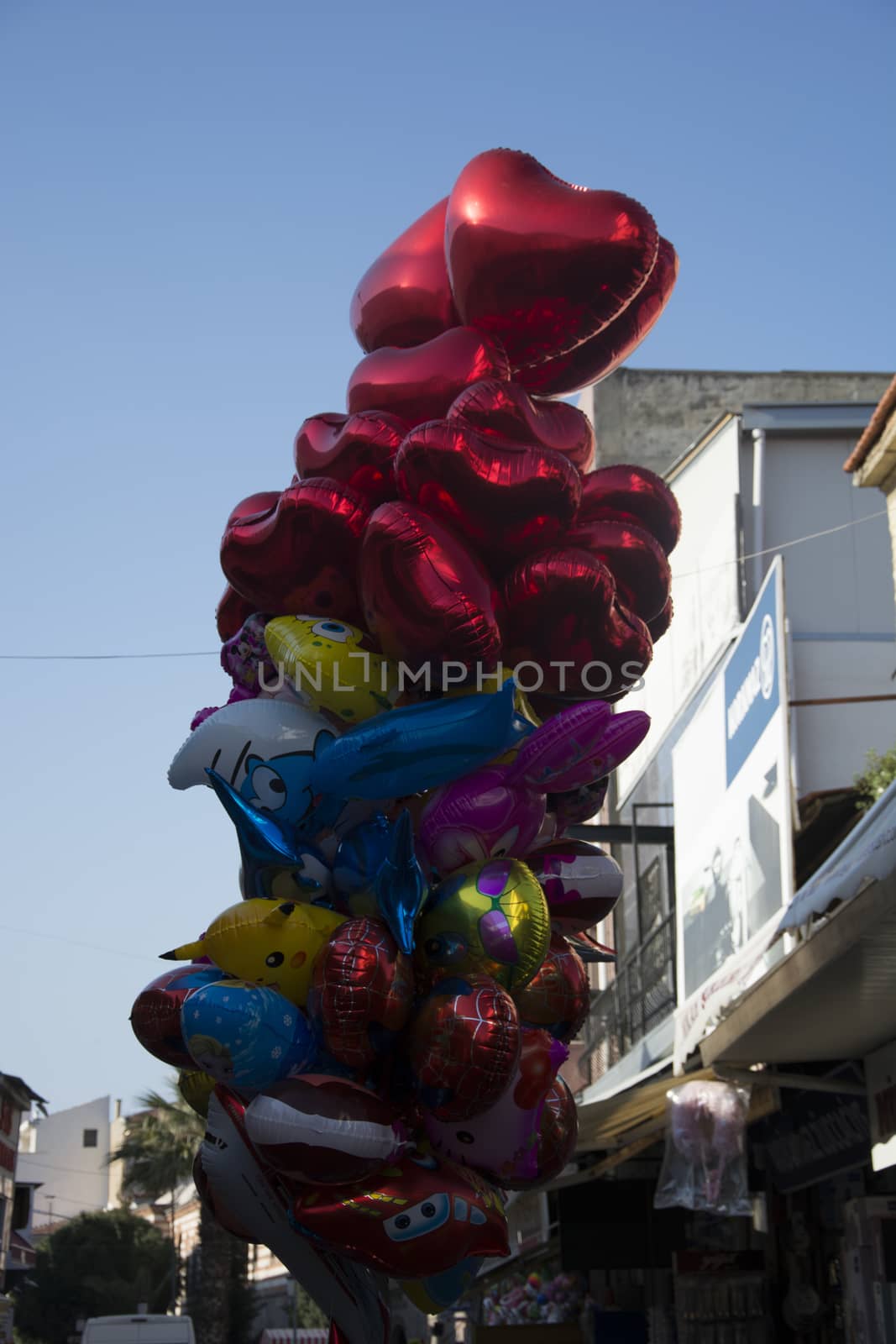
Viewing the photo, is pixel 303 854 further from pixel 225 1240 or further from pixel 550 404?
pixel 225 1240

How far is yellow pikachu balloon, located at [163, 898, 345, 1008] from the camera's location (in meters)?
5.48

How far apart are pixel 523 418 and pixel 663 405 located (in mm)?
16715

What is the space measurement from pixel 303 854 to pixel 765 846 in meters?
6.33

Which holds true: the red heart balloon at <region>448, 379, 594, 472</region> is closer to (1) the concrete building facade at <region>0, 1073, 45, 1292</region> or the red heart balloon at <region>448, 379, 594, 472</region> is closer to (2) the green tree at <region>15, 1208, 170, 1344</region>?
(2) the green tree at <region>15, 1208, 170, 1344</region>

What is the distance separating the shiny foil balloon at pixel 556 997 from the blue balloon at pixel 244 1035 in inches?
38.8

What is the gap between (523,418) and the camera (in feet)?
21.3

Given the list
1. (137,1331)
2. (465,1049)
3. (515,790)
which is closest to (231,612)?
(515,790)

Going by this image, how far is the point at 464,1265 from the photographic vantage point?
556 cm

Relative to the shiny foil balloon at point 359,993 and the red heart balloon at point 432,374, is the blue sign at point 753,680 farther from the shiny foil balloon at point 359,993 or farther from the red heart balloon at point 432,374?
the shiny foil balloon at point 359,993

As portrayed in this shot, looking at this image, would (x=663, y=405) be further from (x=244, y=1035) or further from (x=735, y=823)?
(x=244, y=1035)

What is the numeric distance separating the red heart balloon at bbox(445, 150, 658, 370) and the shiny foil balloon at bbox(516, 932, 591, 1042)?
9.18ft

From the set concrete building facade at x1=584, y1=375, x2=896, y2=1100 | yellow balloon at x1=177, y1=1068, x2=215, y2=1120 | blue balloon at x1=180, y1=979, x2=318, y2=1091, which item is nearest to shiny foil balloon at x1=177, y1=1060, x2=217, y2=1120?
yellow balloon at x1=177, y1=1068, x2=215, y2=1120

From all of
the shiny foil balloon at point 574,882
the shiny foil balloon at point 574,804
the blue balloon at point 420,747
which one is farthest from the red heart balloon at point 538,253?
the shiny foil balloon at point 574,882

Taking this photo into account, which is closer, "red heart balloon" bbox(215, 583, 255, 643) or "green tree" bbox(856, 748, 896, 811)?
"red heart balloon" bbox(215, 583, 255, 643)
